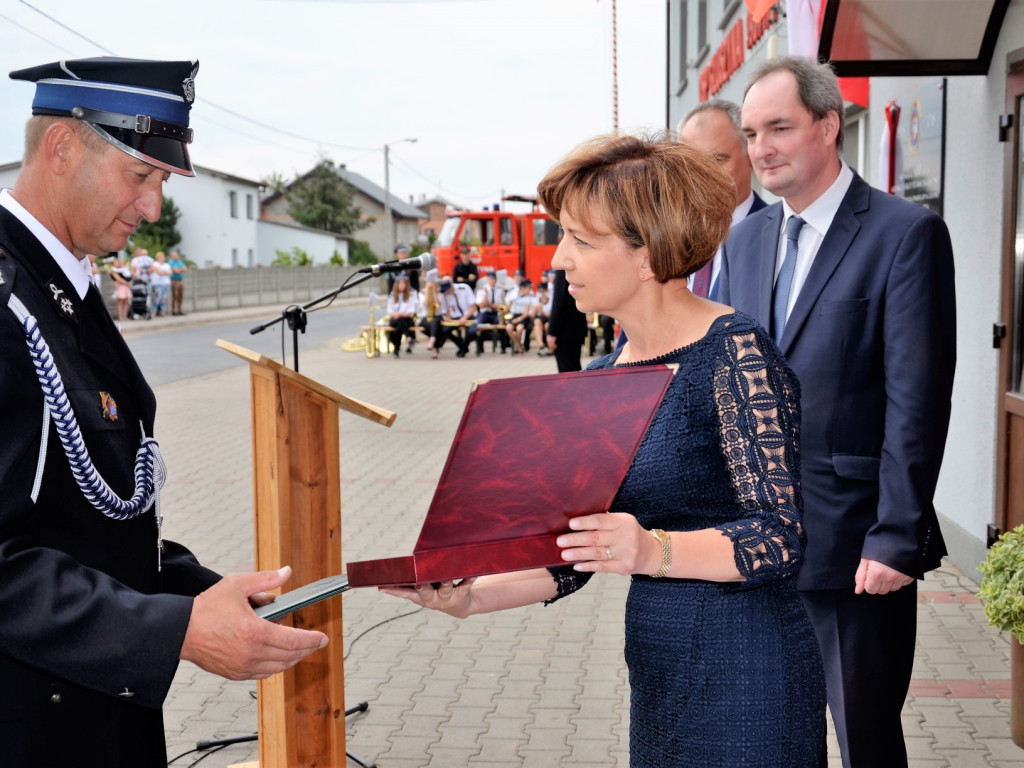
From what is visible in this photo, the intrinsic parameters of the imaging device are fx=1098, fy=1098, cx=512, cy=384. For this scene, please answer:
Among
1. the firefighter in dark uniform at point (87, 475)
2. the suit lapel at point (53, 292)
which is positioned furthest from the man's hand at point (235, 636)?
the suit lapel at point (53, 292)

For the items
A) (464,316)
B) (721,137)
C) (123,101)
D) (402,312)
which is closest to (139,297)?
(402,312)

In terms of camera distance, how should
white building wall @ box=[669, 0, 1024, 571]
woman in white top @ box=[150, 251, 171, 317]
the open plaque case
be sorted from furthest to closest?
woman in white top @ box=[150, 251, 171, 317]
white building wall @ box=[669, 0, 1024, 571]
the open plaque case

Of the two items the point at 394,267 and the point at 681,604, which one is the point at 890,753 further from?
the point at 394,267

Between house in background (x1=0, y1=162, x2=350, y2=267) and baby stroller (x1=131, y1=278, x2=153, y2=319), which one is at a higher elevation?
house in background (x1=0, y1=162, x2=350, y2=267)

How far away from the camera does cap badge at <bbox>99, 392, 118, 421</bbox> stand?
1.94 m

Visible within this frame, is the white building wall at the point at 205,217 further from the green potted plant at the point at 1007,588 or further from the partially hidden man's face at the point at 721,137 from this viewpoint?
the green potted plant at the point at 1007,588

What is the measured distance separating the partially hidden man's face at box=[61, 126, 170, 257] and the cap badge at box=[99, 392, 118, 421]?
0.31 m

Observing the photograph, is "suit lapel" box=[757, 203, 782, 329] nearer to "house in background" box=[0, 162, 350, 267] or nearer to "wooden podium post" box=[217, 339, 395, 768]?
"wooden podium post" box=[217, 339, 395, 768]

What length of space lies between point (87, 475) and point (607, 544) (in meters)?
0.88

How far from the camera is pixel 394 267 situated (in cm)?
459

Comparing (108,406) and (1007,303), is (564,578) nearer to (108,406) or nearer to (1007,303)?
(108,406)

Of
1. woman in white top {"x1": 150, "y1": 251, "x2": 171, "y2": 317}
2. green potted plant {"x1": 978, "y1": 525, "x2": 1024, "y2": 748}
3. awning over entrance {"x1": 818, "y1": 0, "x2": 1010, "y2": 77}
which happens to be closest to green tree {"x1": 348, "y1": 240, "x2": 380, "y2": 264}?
woman in white top {"x1": 150, "y1": 251, "x2": 171, "y2": 317}

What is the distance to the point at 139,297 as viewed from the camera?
29.7m

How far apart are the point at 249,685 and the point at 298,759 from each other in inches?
69.5
